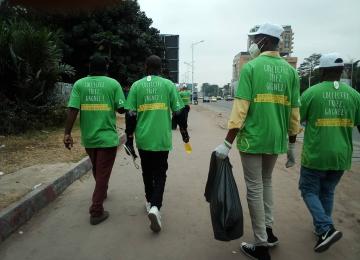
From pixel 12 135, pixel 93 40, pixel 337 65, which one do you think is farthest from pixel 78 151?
pixel 93 40

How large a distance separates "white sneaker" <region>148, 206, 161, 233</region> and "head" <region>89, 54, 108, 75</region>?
5.52 feet

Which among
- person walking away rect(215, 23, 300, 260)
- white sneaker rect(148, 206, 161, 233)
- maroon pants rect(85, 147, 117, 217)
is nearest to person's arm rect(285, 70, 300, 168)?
person walking away rect(215, 23, 300, 260)

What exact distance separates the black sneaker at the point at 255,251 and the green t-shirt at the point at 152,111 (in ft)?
4.44

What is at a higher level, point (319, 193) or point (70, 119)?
point (70, 119)

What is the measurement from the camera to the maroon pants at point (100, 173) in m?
4.69

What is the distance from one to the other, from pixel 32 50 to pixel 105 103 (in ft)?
27.5

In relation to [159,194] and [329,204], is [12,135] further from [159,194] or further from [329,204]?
[329,204]

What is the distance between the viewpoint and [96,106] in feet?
15.7

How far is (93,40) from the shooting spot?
2178 cm

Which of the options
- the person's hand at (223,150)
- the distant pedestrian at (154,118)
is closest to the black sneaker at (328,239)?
the person's hand at (223,150)

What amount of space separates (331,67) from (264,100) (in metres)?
0.91

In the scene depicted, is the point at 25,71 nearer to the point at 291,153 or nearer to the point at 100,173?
the point at 100,173

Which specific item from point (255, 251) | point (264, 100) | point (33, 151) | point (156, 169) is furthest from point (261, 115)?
point (33, 151)

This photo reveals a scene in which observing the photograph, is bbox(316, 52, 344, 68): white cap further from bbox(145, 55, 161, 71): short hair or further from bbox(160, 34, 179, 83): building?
bbox(160, 34, 179, 83): building
